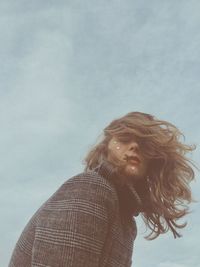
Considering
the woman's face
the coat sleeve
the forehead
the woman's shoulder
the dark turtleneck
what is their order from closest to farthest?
the coat sleeve
the woman's shoulder
the dark turtleneck
the woman's face
the forehead

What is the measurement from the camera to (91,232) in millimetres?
3188

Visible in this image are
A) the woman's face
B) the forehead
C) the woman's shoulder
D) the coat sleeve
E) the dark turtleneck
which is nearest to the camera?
the coat sleeve

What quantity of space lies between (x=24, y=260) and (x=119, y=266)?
2.04 feet

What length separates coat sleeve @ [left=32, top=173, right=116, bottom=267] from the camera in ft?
10.2

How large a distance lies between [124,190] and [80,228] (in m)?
0.52

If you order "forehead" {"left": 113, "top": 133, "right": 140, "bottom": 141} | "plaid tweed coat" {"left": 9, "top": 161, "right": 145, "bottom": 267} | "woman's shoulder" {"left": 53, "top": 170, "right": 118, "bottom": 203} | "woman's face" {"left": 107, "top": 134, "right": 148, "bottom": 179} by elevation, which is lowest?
"plaid tweed coat" {"left": 9, "top": 161, "right": 145, "bottom": 267}

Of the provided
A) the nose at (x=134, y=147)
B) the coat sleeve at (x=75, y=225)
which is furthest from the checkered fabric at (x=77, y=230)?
the nose at (x=134, y=147)

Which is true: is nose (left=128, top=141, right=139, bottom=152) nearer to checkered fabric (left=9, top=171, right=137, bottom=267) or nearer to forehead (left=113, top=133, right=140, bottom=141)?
forehead (left=113, top=133, right=140, bottom=141)

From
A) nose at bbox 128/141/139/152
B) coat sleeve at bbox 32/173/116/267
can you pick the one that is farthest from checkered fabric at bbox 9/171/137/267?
nose at bbox 128/141/139/152

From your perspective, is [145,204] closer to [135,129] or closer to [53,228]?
[135,129]

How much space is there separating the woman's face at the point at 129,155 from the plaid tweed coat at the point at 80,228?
15cm

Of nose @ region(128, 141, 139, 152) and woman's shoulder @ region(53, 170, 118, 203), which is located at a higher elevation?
nose @ region(128, 141, 139, 152)

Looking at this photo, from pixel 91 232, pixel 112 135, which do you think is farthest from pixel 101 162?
pixel 91 232

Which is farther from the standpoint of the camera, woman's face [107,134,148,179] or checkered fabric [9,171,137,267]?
woman's face [107,134,148,179]
